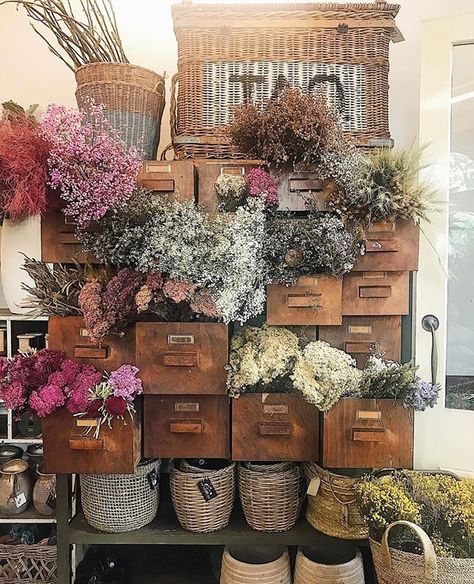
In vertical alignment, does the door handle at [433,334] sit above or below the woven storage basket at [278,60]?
below

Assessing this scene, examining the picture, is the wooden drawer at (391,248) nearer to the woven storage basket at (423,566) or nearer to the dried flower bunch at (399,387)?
the dried flower bunch at (399,387)

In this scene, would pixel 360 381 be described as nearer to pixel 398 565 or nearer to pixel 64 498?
pixel 398 565

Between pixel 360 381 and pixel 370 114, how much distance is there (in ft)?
2.79

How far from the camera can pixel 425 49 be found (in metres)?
1.96

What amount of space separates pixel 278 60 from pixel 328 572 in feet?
5.33

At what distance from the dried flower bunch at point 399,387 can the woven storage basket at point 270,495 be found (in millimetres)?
405

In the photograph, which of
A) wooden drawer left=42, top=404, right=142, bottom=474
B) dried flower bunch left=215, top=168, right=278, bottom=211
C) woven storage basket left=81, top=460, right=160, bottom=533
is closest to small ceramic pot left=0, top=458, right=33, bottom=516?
woven storage basket left=81, top=460, right=160, bottom=533

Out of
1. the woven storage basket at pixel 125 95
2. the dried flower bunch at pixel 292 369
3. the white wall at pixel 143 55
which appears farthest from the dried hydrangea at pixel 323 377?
the white wall at pixel 143 55

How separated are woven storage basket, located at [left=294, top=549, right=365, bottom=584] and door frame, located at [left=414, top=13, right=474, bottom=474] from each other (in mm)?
416

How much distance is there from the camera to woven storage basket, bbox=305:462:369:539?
5.93 ft

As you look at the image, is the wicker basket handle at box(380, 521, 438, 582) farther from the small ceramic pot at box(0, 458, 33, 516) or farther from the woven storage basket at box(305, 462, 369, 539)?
the small ceramic pot at box(0, 458, 33, 516)

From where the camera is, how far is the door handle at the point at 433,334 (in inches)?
76.8

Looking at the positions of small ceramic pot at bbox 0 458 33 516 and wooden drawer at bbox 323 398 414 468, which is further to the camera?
small ceramic pot at bbox 0 458 33 516

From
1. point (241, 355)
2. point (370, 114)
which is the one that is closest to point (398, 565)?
point (241, 355)
